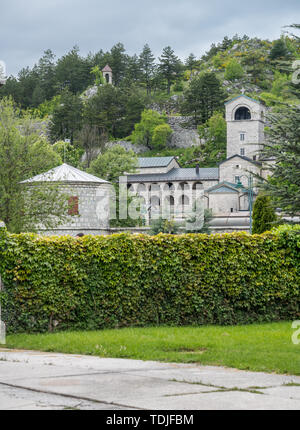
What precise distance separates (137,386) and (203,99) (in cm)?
13712

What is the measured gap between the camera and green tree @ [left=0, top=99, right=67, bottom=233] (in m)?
36.2

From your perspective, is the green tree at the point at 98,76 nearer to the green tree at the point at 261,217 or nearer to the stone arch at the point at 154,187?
the stone arch at the point at 154,187

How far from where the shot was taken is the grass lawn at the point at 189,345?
11.0 meters

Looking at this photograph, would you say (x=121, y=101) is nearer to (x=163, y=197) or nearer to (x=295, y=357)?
(x=163, y=197)

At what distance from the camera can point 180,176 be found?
109375 mm

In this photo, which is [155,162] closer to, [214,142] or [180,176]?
[180,176]

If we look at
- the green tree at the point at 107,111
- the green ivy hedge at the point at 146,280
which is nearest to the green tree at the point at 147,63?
the green tree at the point at 107,111

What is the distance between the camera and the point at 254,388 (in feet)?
27.1

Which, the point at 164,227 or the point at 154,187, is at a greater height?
the point at 154,187

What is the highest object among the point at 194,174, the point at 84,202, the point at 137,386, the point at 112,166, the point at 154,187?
the point at 194,174

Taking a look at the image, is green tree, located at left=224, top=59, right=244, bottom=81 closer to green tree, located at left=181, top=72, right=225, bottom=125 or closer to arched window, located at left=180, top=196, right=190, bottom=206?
green tree, located at left=181, top=72, right=225, bottom=125

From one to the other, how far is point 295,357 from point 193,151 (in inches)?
4893

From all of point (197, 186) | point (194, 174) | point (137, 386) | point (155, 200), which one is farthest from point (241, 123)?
point (137, 386)

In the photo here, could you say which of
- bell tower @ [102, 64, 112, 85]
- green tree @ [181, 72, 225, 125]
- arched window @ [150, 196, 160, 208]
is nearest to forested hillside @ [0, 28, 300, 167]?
green tree @ [181, 72, 225, 125]
